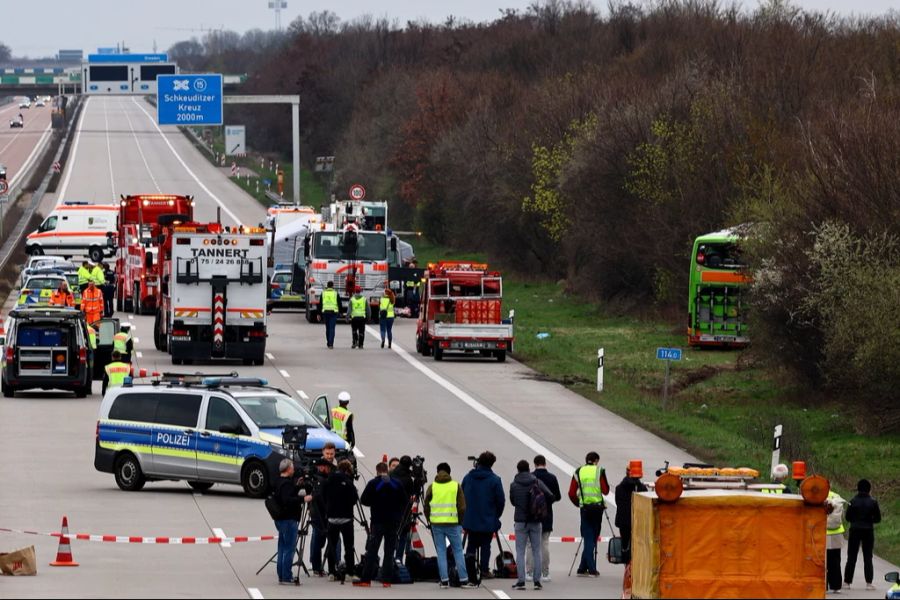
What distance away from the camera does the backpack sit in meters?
20.5

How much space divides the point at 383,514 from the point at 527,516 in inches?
60.8

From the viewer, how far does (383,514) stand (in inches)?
798

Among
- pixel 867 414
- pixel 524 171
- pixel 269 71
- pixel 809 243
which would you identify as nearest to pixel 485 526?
pixel 867 414

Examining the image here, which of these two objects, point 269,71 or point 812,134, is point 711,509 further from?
point 269,71

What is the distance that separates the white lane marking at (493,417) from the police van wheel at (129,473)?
6702mm

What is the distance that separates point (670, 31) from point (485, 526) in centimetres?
7899

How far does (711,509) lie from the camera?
679 inches

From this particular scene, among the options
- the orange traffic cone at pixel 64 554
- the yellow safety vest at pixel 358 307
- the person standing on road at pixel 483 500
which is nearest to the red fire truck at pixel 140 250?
the yellow safety vest at pixel 358 307

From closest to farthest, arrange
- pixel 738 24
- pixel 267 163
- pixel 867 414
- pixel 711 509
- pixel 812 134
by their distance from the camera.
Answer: pixel 711 509 < pixel 867 414 < pixel 812 134 < pixel 738 24 < pixel 267 163

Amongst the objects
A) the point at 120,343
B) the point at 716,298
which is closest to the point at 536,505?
the point at 120,343

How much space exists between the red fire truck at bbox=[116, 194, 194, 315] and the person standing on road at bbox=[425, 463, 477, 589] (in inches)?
1314

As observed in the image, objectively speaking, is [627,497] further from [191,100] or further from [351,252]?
[191,100]

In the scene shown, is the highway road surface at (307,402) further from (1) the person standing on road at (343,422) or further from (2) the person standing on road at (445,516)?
(1) the person standing on road at (343,422)

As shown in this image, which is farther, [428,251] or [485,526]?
[428,251]
